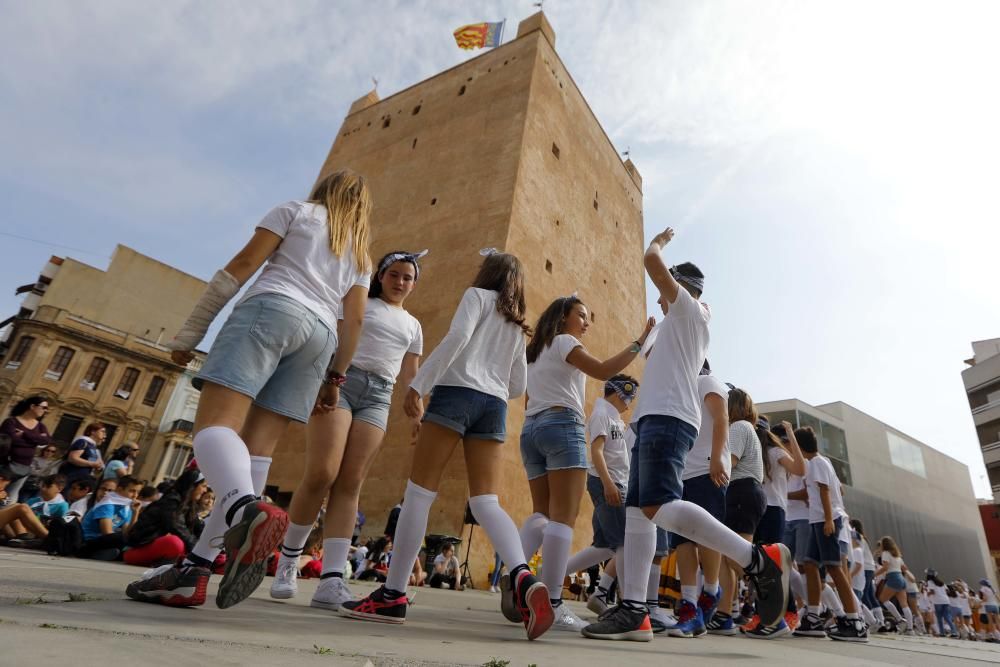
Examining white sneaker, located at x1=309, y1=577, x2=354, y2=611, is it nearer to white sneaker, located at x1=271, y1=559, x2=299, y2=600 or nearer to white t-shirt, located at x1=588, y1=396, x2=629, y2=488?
white sneaker, located at x1=271, y1=559, x2=299, y2=600

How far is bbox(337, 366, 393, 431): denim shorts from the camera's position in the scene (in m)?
2.93

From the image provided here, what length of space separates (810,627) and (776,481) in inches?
46.7

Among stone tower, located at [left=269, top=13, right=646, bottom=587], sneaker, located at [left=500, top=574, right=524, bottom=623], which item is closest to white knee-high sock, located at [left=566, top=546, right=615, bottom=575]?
sneaker, located at [left=500, top=574, right=524, bottom=623]

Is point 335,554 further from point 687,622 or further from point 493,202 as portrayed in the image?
point 493,202

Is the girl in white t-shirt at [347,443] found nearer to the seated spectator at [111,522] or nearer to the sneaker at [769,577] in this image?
the sneaker at [769,577]

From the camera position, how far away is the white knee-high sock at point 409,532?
234 centimetres

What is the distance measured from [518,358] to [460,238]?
10.2m

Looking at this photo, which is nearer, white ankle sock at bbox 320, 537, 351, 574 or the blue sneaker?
white ankle sock at bbox 320, 537, 351, 574

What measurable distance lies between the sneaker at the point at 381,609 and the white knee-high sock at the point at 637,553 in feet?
3.48

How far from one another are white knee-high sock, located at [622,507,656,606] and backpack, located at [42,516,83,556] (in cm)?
466

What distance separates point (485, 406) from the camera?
8.29ft

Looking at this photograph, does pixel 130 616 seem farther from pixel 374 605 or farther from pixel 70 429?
pixel 70 429

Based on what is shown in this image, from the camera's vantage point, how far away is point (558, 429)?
2957 mm

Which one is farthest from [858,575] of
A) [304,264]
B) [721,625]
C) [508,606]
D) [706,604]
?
[304,264]
